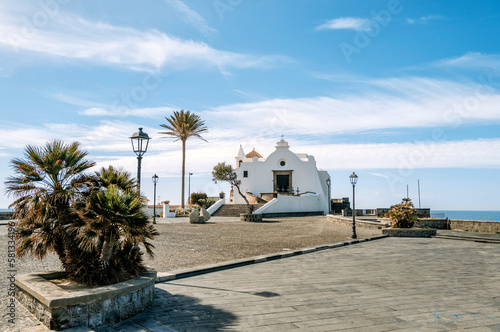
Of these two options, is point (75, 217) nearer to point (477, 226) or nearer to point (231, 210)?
point (477, 226)

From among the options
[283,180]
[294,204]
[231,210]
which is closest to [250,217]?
[231,210]

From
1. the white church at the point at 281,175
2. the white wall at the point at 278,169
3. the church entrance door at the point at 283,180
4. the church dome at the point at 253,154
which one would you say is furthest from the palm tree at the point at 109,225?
the church dome at the point at 253,154

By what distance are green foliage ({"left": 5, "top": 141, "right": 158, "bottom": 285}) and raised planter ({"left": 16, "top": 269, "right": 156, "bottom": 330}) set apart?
0.40 meters

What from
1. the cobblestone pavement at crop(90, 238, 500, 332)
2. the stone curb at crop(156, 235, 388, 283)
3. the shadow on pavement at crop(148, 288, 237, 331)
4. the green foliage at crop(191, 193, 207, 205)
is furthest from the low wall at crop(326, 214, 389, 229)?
the green foliage at crop(191, 193, 207, 205)

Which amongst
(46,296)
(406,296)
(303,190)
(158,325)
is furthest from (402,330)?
(303,190)

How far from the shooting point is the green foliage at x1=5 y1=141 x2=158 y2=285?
536 centimetres

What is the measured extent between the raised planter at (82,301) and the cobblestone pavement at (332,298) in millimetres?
190

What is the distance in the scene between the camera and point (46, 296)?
4.61m

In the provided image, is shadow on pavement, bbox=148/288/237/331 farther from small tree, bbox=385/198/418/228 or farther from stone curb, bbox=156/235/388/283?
small tree, bbox=385/198/418/228

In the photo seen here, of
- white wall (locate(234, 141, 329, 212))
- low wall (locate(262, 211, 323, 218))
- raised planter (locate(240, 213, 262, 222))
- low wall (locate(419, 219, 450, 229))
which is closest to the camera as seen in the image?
low wall (locate(419, 219, 450, 229))

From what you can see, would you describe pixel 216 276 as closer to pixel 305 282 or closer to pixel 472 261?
pixel 305 282

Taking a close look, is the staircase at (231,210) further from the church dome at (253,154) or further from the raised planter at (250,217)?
the church dome at (253,154)

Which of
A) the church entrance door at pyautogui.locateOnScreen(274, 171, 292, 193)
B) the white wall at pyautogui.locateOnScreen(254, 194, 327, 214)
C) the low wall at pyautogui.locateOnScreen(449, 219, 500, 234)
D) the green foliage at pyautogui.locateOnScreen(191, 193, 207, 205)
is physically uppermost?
the church entrance door at pyautogui.locateOnScreen(274, 171, 292, 193)

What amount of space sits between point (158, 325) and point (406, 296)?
4295 mm
